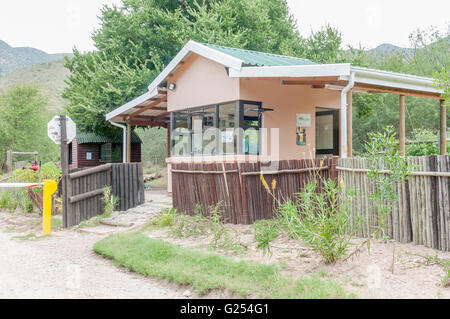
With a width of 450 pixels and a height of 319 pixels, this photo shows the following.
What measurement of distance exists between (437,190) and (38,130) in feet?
119

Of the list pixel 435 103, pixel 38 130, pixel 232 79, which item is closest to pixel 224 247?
pixel 232 79

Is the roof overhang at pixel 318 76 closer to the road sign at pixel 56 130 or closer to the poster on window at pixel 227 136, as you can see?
the poster on window at pixel 227 136

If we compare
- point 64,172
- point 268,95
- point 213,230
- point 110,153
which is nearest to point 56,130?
point 64,172

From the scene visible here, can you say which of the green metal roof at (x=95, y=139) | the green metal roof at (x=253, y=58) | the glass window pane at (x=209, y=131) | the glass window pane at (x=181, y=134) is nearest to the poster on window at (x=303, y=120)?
the green metal roof at (x=253, y=58)

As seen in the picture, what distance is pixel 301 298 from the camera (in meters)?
4.36

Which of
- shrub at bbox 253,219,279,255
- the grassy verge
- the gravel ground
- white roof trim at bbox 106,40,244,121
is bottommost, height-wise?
the gravel ground

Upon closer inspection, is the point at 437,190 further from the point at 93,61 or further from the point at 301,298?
the point at 93,61

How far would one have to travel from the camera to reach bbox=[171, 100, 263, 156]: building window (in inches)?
424

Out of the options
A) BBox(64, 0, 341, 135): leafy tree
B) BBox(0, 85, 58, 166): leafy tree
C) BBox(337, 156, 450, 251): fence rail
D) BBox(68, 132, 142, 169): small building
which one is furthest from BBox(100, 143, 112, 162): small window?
BBox(337, 156, 450, 251): fence rail

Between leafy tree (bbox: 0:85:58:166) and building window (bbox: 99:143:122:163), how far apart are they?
39.9 feet

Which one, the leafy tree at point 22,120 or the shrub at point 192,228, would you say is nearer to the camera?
the shrub at point 192,228

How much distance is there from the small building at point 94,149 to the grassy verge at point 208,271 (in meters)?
16.6

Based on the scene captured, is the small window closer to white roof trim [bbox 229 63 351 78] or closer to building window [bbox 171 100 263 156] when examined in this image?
building window [bbox 171 100 263 156]

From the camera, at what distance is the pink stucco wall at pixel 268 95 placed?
10945 mm
